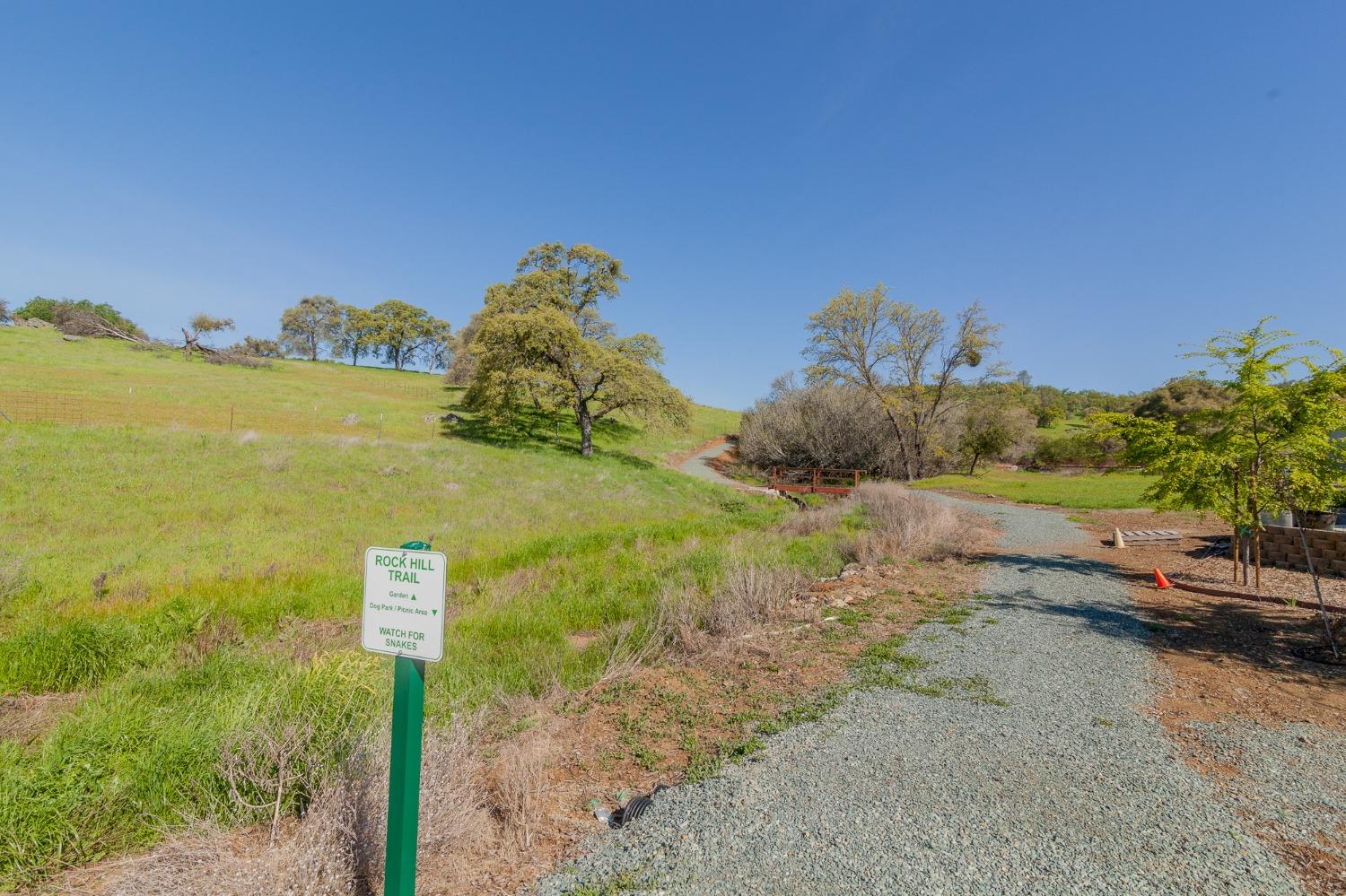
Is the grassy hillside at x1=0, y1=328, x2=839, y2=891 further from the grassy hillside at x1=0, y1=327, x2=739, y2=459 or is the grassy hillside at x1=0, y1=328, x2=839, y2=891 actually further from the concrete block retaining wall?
the concrete block retaining wall

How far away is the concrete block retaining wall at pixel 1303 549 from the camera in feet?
30.0

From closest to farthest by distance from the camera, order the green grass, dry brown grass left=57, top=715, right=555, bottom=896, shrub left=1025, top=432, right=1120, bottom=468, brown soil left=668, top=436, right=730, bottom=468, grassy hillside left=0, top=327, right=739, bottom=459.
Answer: dry brown grass left=57, top=715, right=555, bottom=896
the green grass
grassy hillside left=0, top=327, right=739, bottom=459
brown soil left=668, top=436, right=730, bottom=468
shrub left=1025, top=432, right=1120, bottom=468

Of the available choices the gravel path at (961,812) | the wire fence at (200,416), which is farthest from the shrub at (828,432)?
the gravel path at (961,812)

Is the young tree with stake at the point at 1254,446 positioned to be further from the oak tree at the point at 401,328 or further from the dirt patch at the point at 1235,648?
the oak tree at the point at 401,328

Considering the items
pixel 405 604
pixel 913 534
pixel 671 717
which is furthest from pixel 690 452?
pixel 405 604

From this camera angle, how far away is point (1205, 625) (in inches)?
279

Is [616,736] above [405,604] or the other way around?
the other way around

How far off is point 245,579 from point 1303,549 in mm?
19374

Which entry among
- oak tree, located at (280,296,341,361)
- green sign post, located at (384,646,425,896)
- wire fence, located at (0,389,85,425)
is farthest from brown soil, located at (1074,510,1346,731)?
oak tree, located at (280,296,341,361)

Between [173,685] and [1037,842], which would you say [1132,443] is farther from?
[173,685]

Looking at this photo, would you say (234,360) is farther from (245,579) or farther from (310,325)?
(245,579)

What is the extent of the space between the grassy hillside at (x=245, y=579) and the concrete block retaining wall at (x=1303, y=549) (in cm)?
815

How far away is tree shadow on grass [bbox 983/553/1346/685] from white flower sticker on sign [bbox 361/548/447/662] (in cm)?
809

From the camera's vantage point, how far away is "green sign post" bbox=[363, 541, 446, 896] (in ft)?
7.37
